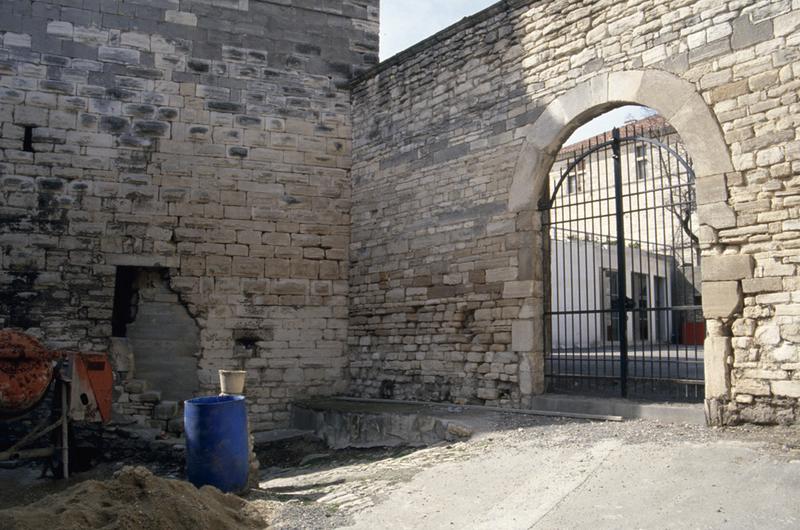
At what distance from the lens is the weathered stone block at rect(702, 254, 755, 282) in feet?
18.1

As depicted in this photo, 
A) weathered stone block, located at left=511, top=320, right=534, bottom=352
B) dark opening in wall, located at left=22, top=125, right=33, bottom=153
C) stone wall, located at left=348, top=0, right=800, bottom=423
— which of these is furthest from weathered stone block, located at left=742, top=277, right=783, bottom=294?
dark opening in wall, located at left=22, top=125, right=33, bottom=153

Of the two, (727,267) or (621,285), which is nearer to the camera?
(727,267)

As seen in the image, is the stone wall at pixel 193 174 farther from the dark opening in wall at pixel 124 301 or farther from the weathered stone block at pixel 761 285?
the weathered stone block at pixel 761 285

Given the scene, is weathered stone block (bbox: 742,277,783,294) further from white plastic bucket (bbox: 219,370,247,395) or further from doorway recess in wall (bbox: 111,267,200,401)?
doorway recess in wall (bbox: 111,267,200,401)

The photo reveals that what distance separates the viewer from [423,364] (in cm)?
845

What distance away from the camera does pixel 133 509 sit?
160 inches

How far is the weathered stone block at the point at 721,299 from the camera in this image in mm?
5566

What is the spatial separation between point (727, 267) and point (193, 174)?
6517 millimetres

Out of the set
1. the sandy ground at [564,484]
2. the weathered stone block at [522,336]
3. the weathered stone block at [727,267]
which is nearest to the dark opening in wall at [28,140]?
the sandy ground at [564,484]

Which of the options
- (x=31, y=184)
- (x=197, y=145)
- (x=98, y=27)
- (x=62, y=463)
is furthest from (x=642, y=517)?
(x=98, y=27)

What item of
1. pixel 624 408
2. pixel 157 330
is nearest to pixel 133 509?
pixel 624 408

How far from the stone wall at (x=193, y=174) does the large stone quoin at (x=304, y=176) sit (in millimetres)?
26

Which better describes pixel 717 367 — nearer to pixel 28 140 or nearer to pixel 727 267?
pixel 727 267

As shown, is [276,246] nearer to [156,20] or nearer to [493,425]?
[156,20]
